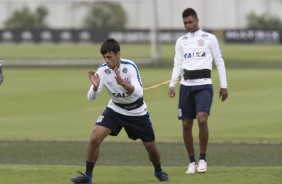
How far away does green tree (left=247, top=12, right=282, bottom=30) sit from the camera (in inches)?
2994

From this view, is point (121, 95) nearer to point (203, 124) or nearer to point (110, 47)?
point (110, 47)

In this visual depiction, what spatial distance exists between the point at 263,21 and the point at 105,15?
17.8 metres

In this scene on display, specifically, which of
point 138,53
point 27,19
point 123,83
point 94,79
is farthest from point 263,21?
point 123,83

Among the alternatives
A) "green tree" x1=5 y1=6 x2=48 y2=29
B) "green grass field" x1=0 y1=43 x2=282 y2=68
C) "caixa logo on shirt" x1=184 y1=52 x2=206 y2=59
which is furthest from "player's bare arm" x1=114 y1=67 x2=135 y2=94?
"green tree" x1=5 y1=6 x2=48 y2=29

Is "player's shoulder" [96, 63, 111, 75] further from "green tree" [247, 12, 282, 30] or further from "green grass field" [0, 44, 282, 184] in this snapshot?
"green tree" [247, 12, 282, 30]

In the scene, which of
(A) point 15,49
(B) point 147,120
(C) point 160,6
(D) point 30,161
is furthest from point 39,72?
(C) point 160,6

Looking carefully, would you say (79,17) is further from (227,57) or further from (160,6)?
(227,57)

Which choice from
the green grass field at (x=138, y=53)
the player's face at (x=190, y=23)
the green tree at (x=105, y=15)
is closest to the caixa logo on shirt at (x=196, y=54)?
the player's face at (x=190, y=23)

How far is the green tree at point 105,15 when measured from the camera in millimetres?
62278

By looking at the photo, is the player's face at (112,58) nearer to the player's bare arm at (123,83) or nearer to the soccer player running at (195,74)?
the player's bare arm at (123,83)

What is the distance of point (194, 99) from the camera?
1362cm

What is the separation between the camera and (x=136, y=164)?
15.5 metres

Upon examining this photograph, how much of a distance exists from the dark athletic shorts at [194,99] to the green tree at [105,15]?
154 feet

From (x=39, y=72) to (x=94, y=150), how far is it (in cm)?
2942
